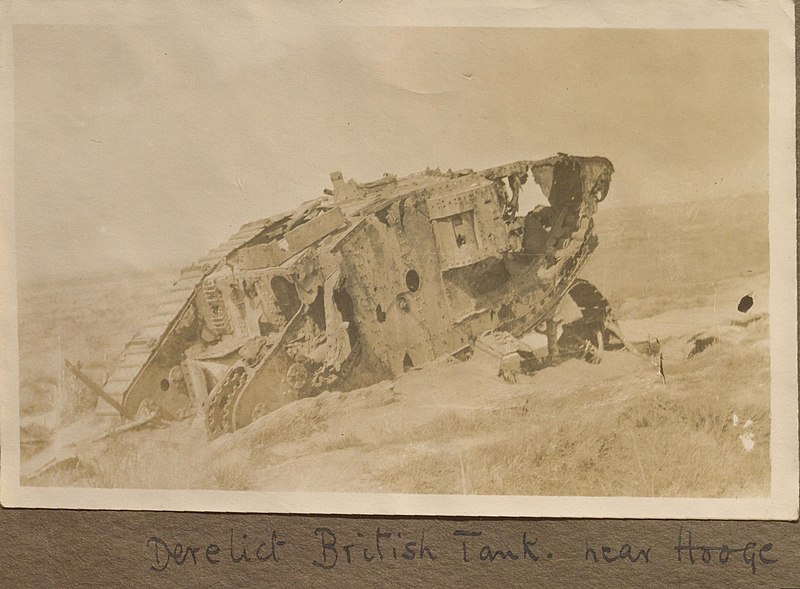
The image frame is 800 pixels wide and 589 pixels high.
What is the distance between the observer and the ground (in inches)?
82.4

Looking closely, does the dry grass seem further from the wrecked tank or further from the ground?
the wrecked tank

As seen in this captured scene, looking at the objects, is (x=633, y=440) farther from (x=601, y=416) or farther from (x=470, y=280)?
(x=470, y=280)

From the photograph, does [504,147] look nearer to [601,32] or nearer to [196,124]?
[601,32]

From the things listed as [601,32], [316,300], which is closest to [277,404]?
[316,300]

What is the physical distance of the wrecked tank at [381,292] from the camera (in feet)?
6.89

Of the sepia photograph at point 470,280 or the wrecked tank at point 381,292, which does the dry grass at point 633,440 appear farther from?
the wrecked tank at point 381,292

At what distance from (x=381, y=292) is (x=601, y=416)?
34.9 inches
